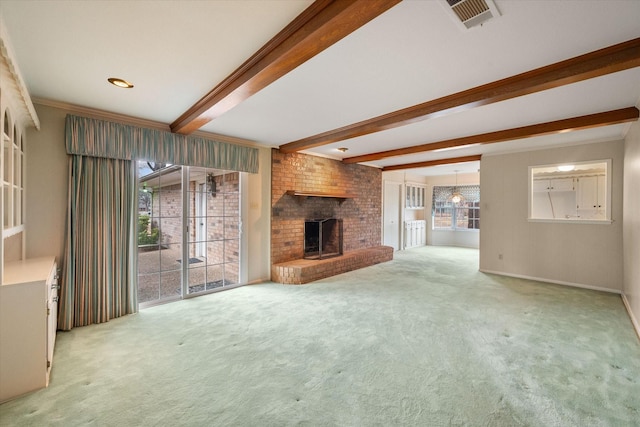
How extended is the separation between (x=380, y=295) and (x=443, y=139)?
2.59m

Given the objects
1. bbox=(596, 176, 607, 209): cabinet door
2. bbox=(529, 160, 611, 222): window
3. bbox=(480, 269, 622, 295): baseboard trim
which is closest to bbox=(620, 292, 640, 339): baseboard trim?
bbox=(480, 269, 622, 295): baseboard trim

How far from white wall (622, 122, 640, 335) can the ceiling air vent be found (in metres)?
2.89

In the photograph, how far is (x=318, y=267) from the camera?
192 inches

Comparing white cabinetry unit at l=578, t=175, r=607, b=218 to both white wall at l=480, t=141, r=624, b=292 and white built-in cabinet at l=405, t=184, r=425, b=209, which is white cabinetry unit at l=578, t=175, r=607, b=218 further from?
white built-in cabinet at l=405, t=184, r=425, b=209

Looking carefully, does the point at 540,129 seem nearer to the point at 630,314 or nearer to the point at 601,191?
the point at 630,314

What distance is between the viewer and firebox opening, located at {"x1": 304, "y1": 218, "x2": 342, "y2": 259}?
5.43 m

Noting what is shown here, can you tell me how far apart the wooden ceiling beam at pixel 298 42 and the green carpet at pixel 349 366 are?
86.8 inches

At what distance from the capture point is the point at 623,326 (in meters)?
2.97

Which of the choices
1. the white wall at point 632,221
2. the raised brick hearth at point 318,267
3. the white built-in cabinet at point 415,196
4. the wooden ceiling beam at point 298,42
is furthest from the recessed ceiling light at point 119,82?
the white built-in cabinet at point 415,196

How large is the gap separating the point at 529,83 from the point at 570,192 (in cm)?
498

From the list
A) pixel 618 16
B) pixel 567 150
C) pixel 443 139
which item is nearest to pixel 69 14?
pixel 618 16

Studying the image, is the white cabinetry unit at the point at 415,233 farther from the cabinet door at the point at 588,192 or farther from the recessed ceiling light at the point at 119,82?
the recessed ceiling light at the point at 119,82

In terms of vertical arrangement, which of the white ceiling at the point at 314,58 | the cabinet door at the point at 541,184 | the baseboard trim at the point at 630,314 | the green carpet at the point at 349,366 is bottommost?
the green carpet at the point at 349,366

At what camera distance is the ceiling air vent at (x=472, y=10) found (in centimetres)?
144
